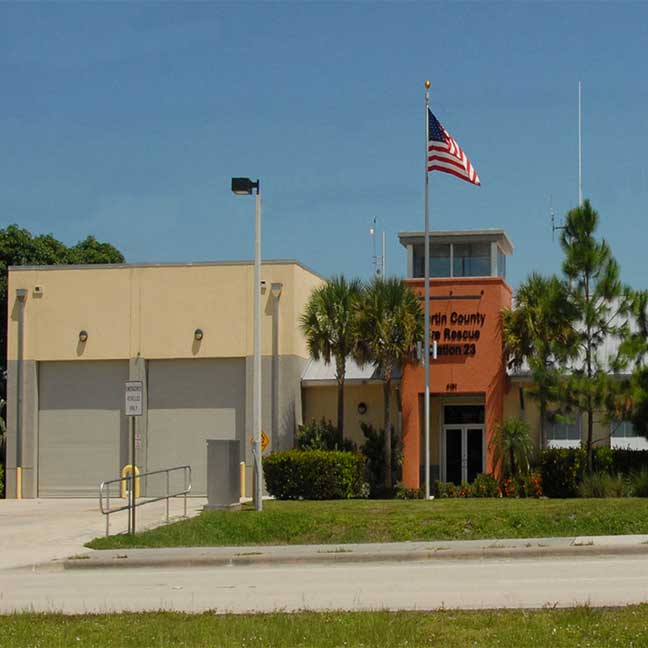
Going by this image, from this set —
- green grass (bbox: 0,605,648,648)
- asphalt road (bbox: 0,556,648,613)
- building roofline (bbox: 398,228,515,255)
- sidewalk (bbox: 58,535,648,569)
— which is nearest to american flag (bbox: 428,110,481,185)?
building roofline (bbox: 398,228,515,255)

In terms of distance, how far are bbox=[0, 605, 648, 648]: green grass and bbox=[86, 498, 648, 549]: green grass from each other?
37.7 feet

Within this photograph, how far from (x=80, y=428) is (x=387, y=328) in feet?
36.6

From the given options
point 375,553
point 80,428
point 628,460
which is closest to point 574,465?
point 628,460

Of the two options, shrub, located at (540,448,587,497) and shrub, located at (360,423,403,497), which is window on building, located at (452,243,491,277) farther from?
shrub, located at (540,448,587,497)

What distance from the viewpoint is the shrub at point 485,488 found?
3425 centimetres

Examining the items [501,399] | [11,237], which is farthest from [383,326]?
[11,237]

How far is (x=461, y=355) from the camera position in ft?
122

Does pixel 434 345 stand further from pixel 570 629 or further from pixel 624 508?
pixel 570 629

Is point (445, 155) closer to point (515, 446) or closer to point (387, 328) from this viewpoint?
point (387, 328)

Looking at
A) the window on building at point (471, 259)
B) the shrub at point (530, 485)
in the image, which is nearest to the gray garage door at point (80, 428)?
the window on building at point (471, 259)

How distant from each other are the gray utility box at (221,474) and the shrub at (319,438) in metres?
7.20

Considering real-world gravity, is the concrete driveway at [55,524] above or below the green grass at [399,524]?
below

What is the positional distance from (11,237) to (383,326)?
21942 millimetres

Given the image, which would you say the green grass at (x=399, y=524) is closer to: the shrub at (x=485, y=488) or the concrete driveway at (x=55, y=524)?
the concrete driveway at (x=55, y=524)
